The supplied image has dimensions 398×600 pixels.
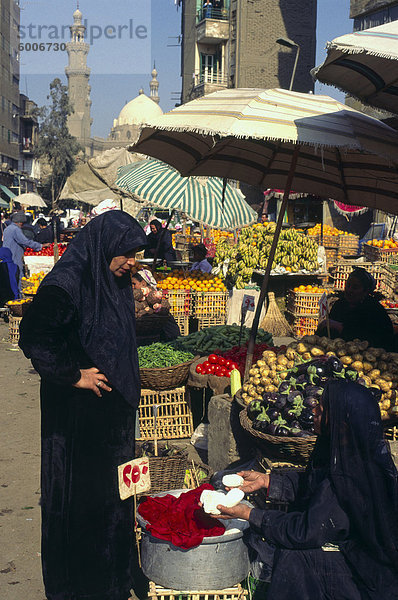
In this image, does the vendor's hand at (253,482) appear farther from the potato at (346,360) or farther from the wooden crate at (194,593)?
the potato at (346,360)

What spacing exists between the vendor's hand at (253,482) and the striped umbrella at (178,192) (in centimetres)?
859

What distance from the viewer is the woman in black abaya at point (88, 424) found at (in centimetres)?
312

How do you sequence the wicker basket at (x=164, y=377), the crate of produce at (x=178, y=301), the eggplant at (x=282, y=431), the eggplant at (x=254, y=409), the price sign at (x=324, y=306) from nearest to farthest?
the eggplant at (x=282, y=431) → the eggplant at (x=254, y=409) → the price sign at (x=324, y=306) → the wicker basket at (x=164, y=377) → the crate of produce at (x=178, y=301)

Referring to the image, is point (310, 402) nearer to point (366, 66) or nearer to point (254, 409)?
point (254, 409)

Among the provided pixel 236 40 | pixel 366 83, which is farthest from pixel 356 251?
pixel 236 40

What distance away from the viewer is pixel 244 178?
665 centimetres

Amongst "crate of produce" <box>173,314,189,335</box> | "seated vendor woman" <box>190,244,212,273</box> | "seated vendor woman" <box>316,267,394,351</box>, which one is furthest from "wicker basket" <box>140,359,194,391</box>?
"seated vendor woman" <box>190,244,212,273</box>

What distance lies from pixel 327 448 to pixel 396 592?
0.67 meters

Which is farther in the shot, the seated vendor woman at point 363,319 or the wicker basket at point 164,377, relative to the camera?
the wicker basket at point 164,377

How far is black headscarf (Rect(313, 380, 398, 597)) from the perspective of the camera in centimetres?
274

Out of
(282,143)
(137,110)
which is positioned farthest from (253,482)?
(137,110)

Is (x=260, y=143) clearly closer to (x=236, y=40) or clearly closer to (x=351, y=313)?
(x=351, y=313)

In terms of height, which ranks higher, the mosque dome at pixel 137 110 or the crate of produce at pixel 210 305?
the mosque dome at pixel 137 110

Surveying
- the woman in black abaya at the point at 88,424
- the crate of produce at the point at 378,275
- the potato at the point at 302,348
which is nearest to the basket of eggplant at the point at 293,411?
the potato at the point at 302,348
